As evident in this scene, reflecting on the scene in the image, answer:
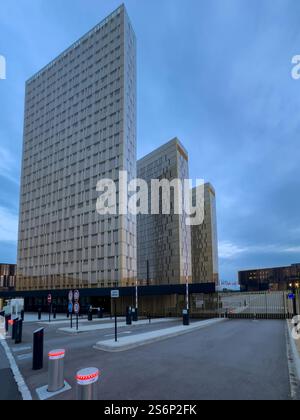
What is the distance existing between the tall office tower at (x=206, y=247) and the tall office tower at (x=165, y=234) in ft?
82.0

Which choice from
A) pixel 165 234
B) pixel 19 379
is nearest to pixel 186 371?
pixel 19 379

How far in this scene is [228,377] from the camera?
8.60 meters

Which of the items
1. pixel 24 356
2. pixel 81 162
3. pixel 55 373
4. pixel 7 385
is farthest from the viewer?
pixel 81 162

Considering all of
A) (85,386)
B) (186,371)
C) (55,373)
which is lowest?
(186,371)

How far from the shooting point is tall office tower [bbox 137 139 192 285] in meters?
77.6

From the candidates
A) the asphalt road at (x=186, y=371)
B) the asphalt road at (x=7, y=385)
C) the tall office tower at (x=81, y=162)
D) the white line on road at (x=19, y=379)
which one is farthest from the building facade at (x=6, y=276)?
the asphalt road at (x=7, y=385)

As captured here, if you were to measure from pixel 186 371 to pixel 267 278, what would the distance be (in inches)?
7151

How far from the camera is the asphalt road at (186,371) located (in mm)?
7301

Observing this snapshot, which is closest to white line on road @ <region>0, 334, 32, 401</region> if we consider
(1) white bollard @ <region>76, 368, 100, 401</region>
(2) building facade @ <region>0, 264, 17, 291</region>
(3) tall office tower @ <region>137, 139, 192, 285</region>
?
(1) white bollard @ <region>76, 368, 100, 401</region>

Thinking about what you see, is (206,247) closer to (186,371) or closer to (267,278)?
(267,278)

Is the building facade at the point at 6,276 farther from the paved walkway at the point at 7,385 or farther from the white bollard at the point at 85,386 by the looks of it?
the white bollard at the point at 85,386

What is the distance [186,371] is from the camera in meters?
9.35

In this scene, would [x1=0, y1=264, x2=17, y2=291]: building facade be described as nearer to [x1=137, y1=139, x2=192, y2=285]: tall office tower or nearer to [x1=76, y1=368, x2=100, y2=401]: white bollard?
[x1=137, y1=139, x2=192, y2=285]: tall office tower
